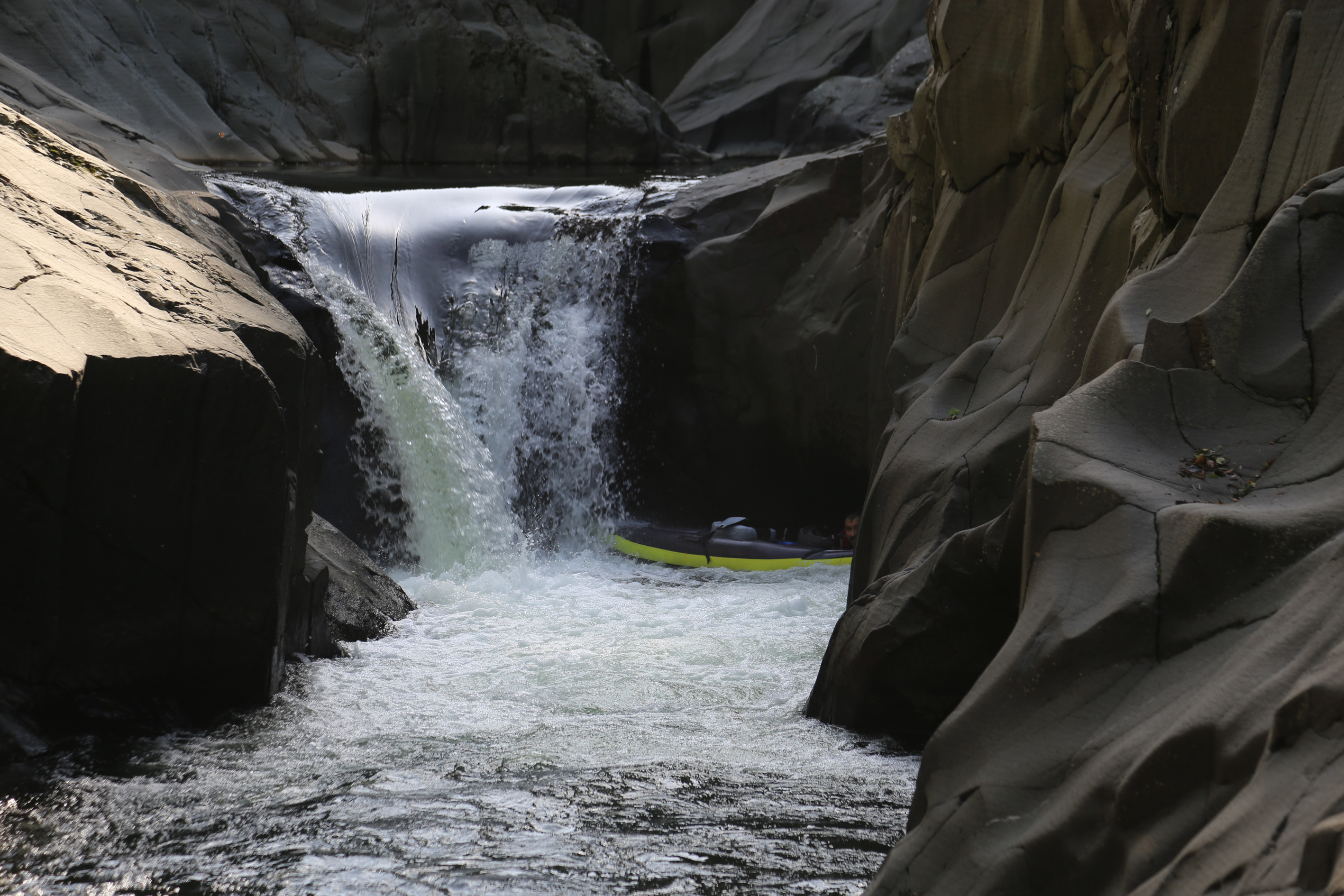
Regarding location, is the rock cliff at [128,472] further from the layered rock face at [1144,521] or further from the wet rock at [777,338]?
the wet rock at [777,338]

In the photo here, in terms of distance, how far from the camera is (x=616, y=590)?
29.8 ft

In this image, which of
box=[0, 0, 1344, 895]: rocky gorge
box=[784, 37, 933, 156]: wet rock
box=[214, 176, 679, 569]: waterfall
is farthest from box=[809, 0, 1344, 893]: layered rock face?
box=[784, 37, 933, 156]: wet rock

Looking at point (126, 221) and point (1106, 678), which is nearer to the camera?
point (1106, 678)

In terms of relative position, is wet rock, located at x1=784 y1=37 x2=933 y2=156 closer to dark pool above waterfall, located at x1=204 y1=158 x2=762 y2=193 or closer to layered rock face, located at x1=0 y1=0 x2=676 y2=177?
dark pool above waterfall, located at x1=204 y1=158 x2=762 y2=193

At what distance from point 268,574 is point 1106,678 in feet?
11.5

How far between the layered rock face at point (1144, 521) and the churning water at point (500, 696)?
0.67 m

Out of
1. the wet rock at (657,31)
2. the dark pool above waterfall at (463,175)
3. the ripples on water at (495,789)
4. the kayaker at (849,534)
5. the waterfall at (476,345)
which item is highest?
the wet rock at (657,31)

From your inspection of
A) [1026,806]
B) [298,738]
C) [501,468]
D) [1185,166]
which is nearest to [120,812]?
[298,738]

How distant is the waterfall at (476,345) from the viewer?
1005 centimetres

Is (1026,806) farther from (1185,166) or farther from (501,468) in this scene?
(501,468)

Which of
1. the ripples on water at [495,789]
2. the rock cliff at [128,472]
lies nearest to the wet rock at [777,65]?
the ripples on water at [495,789]

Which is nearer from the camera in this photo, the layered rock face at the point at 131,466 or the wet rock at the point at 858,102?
the layered rock face at the point at 131,466

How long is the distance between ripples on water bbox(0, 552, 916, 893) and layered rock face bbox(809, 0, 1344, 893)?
59 centimetres

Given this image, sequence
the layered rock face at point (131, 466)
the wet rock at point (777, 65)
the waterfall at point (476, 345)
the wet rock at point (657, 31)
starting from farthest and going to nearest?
the wet rock at point (657, 31) < the wet rock at point (777, 65) < the waterfall at point (476, 345) < the layered rock face at point (131, 466)
